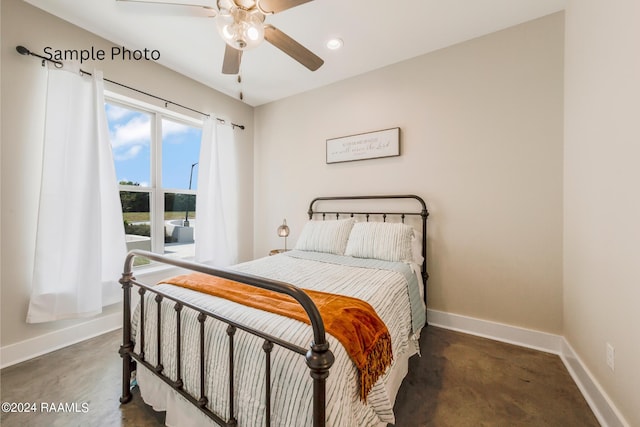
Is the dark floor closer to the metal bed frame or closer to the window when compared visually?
the metal bed frame

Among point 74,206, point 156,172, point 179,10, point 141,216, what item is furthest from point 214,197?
point 179,10

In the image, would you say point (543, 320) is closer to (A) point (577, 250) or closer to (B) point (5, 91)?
(A) point (577, 250)

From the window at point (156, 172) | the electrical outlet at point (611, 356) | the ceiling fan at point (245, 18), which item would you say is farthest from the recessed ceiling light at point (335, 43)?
the electrical outlet at point (611, 356)

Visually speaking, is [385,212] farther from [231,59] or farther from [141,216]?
[141,216]

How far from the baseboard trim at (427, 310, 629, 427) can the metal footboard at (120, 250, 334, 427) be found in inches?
61.3

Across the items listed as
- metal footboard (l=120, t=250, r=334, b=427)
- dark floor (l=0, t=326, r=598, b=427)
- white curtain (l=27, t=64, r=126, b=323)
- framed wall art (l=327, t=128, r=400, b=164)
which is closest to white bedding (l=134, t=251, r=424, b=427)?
metal footboard (l=120, t=250, r=334, b=427)

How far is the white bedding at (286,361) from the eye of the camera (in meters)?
0.88

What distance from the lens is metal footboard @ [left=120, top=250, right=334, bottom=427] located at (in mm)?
760

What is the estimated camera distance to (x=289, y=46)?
5.49 feet

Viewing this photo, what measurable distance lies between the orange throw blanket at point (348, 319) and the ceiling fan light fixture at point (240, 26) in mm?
1379

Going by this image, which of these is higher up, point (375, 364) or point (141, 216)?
point (141, 216)

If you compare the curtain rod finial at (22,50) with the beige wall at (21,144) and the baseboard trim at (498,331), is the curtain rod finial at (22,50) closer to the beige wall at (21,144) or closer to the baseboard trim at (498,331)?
the beige wall at (21,144)

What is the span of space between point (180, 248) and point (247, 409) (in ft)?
8.63

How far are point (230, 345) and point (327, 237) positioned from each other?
1600 millimetres
